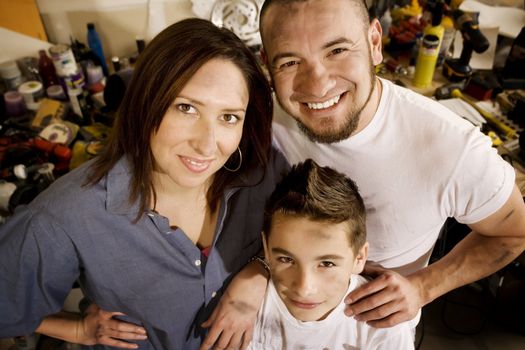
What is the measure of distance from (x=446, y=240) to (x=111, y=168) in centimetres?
189

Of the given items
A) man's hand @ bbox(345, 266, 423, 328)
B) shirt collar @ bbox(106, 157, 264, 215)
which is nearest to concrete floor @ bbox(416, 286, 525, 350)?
man's hand @ bbox(345, 266, 423, 328)

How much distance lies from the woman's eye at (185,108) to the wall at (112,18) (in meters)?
1.65

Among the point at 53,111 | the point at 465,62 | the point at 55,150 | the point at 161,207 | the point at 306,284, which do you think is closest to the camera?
the point at 306,284

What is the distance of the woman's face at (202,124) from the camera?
3.57ft

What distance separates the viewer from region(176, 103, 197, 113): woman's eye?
43.4 inches

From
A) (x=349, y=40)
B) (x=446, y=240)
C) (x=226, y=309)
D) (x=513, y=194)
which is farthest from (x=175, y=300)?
(x=446, y=240)

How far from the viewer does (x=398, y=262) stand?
4.86ft

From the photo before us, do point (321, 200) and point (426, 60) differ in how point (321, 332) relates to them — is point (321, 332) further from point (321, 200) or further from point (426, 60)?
point (426, 60)

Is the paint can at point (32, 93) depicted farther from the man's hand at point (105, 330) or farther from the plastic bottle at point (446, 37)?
the plastic bottle at point (446, 37)

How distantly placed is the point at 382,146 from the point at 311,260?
403 millimetres

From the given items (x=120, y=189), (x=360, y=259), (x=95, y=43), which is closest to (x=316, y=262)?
(x=360, y=259)

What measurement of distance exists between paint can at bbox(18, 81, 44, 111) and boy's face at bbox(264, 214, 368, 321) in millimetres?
1644

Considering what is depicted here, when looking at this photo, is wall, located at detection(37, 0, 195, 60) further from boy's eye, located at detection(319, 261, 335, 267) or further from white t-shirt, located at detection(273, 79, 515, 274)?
boy's eye, located at detection(319, 261, 335, 267)

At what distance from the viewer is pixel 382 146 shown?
130 cm
